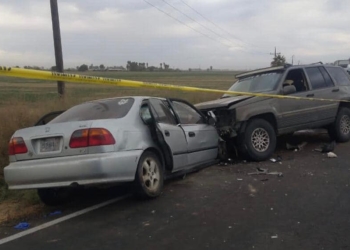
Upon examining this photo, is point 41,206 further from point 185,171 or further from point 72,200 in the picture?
point 185,171

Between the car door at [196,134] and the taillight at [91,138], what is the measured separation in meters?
1.81

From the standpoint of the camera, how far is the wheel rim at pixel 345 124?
955 centimetres

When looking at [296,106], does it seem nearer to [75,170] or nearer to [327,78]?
[327,78]

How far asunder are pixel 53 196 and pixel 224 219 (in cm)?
233

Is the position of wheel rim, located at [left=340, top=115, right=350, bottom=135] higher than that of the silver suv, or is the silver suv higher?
the silver suv

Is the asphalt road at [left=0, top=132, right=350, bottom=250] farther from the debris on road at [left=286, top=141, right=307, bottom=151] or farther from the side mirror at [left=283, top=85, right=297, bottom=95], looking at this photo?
the debris on road at [left=286, top=141, right=307, bottom=151]

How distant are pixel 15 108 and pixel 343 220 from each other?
22.1ft

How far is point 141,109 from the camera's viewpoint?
580 centimetres

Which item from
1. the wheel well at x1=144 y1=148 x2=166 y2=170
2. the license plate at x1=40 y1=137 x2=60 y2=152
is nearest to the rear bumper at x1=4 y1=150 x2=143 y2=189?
the license plate at x1=40 y1=137 x2=60 y2=152

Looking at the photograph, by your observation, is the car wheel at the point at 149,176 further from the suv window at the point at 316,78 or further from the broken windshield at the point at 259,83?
the suv window at the point at 316,78

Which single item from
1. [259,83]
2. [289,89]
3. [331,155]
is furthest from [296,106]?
[331,155]

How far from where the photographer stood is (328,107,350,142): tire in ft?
31.0

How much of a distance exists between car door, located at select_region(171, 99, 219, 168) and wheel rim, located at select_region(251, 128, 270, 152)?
70cm

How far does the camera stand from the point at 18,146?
17.4ft
